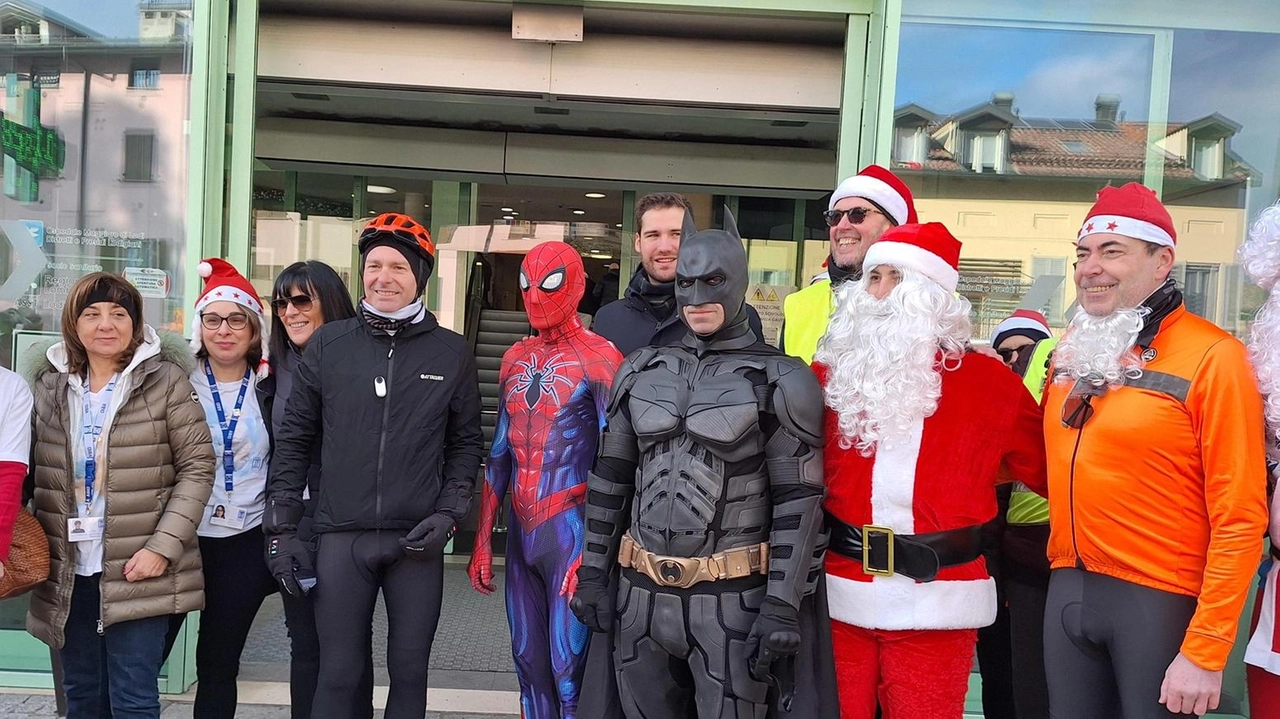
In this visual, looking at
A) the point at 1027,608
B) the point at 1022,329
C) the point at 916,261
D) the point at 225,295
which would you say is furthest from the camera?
the point at 1022,329

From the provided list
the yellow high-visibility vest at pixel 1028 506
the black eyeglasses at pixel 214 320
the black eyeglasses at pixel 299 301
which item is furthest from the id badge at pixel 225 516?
the yellow high-visibility vest at pixel 1028 506

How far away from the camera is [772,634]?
7.08 feet

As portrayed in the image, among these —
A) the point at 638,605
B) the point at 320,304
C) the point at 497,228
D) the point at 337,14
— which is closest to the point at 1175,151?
the point at 638,605

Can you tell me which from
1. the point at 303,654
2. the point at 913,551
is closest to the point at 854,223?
the point at 913,551

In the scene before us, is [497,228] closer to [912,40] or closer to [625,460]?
[912,40]

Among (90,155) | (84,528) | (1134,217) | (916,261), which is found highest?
(90,155)

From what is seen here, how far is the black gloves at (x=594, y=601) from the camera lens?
7.95 feet

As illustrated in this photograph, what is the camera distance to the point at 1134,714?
2109 millimetres

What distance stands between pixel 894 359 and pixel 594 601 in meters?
1.03

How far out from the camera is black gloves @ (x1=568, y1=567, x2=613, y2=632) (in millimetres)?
2424

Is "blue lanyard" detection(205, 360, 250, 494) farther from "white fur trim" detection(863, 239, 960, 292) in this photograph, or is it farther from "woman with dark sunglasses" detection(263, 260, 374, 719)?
"white fur trim" detection(863, 239, 960, 292)

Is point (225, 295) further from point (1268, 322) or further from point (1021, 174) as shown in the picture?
point (1021, 174)

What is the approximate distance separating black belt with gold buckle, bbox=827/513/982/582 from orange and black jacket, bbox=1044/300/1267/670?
0.25 metres

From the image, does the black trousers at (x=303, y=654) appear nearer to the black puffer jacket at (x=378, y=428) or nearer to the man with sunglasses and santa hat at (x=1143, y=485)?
the black puffer jacket at (x=378, y=428)
